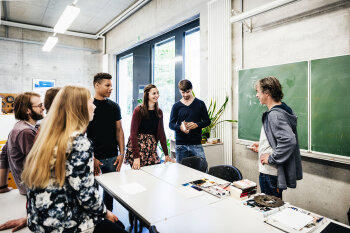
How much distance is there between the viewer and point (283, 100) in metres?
2.75

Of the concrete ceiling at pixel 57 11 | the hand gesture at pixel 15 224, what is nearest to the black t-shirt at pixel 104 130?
the hand gesture at pixel 15 224

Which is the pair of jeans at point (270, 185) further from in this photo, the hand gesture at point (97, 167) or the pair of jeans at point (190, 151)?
the hand gesture at point (97, 167)

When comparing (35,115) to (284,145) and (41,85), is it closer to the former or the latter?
(284,145)

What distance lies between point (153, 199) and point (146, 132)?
1083mm

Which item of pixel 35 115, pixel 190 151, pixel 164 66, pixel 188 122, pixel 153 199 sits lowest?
pixel 153 199

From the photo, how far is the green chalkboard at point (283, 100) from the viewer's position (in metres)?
2.56

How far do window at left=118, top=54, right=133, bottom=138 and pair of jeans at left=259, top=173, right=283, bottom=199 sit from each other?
5189 mm

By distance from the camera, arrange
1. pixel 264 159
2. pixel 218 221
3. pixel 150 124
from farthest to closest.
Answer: pixel 150 124
pixel 264 159
pixel 218 221

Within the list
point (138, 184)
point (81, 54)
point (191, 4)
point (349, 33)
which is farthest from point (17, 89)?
point (349, 33)

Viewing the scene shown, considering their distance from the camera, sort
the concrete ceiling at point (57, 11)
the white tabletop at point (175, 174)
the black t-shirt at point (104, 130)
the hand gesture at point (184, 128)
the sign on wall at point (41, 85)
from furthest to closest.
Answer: the sign on wall at point (41, 85), the concrete ceiling at point (57, 11), the hand gesture at point (184, 128), the black t-shirt at point (104, 130), the white tabletop at point (175, 174)

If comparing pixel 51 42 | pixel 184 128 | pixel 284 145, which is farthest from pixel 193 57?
pixel 51 42

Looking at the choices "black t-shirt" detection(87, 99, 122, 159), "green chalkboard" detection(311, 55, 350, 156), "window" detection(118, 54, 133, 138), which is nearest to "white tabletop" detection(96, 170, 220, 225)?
"black t-shirt" detection(87, 99, 122, 159)

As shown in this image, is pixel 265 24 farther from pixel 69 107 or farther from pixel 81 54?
pixel 81 54

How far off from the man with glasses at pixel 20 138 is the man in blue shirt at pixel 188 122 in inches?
62.0
